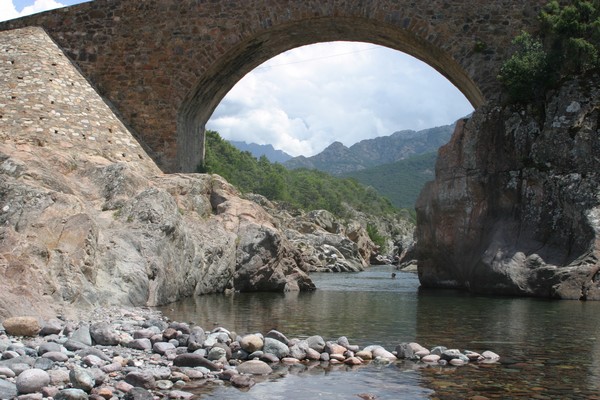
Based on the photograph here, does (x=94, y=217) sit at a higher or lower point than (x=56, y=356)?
higher

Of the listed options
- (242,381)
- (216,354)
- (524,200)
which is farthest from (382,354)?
A: (524,200)

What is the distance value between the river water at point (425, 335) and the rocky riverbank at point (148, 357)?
0.24 metres

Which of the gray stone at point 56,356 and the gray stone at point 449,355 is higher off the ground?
the gray stone at point 449,355

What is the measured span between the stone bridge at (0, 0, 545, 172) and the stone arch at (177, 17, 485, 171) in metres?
0.04

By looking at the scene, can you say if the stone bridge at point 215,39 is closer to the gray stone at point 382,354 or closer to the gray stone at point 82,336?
the gray stone at point 382,354

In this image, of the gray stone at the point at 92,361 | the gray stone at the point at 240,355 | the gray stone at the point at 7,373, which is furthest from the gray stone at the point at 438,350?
the gray stone at the point at 7,373

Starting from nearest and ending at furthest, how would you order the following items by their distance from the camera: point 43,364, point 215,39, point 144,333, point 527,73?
1. point 43,364
2. point 144,333
3. point 527,73
4. point 215,39

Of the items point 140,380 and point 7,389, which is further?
point 140,380

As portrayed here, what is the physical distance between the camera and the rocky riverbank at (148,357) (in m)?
5.60

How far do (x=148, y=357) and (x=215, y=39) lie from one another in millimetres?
13628

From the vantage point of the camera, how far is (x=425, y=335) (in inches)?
359

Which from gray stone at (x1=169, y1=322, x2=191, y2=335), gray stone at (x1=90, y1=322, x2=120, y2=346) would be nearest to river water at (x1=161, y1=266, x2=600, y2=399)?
gray stone at (x1=169, y1=322, x2=191, y2=335)

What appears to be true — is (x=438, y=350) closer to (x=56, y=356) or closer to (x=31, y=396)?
(x=56, y=356)

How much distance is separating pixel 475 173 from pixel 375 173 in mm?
150664
